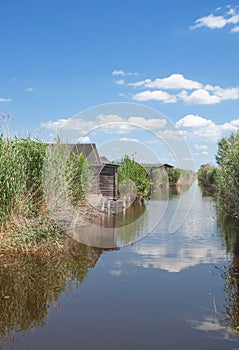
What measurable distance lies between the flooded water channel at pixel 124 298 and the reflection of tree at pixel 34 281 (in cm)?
1

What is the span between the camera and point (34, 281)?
21.9 feet

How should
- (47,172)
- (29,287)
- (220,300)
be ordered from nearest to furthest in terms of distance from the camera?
1. (220,300)
2. (29,287)
3. (47,172)

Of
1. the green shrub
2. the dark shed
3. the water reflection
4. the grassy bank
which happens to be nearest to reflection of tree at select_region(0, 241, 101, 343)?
the grassy bank

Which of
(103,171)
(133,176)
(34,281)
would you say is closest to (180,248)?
(34,281)

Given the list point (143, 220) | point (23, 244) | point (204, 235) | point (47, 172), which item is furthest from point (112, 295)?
point (143, 220)

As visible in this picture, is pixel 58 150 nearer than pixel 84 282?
No

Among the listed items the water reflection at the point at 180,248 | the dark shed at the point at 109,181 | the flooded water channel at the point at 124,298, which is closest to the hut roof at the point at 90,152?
the dark shed at the point at 109,181

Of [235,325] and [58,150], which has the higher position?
[58,150]

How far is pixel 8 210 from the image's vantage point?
8.23m

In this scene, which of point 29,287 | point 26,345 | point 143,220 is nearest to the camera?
point 26,345

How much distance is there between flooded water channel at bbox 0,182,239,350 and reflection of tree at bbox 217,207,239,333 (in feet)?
0.05

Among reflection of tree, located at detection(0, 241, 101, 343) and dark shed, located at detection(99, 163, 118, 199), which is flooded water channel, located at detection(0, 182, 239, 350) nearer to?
reflection of tree, located at detection(0, 241, 101, 343)

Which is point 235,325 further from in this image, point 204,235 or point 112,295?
point 204,235

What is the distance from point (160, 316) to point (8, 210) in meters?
4.48
